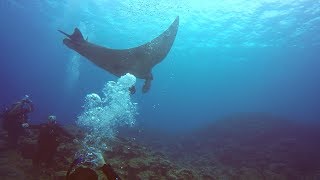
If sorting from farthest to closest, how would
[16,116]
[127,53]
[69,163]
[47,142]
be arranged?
1. [16,116]
2. [127,53]
3. [69,163]
4. [47,142]

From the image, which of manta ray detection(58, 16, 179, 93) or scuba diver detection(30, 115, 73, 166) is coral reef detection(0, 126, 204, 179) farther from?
manta ray detection(58, 16, 179, 93)

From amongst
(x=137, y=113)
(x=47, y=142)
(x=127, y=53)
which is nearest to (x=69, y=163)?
(x=47, y=142)

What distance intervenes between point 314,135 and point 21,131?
1122 inches

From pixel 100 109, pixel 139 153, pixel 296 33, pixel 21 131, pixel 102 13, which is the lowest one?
pixel 139 153

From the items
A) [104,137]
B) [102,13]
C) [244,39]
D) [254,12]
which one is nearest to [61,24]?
[102,13]

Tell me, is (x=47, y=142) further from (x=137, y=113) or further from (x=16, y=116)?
(x=137, y=113)

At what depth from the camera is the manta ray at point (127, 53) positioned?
9.32 meters

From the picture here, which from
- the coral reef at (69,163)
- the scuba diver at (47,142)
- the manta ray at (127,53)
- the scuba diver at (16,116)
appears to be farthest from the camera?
the scuba diver at (16,116)

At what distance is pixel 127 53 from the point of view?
9805 mm

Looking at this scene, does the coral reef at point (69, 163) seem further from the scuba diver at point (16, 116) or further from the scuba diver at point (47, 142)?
the scuba diver at point (16, 116)

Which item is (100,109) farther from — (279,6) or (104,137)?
(279,6)

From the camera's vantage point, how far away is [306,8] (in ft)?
84.9

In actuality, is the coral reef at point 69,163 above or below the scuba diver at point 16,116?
below

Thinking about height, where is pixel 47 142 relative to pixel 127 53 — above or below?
below
